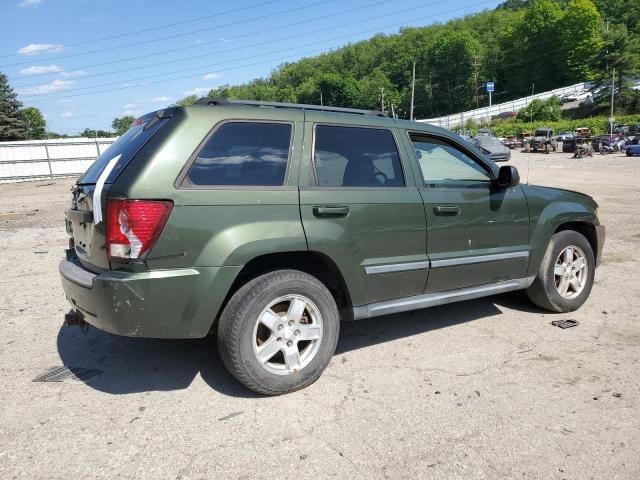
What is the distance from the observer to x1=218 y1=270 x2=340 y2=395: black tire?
3.02 metres

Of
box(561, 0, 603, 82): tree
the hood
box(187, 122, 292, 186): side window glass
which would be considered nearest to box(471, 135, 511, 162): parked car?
the hood

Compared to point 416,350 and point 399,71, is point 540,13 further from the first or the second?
point 416,350

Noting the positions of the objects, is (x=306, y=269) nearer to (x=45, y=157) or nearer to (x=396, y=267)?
(x=396, y=267)

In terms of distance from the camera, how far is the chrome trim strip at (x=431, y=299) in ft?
11.7

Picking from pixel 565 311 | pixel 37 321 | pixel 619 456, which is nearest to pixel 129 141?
pixel 37 321

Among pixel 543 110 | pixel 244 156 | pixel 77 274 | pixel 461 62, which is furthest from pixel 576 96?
pixel 77 274

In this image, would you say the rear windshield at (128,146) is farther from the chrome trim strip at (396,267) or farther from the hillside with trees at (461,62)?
the hillside with trees at (461,62)

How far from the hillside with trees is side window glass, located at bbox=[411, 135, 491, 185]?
291ft

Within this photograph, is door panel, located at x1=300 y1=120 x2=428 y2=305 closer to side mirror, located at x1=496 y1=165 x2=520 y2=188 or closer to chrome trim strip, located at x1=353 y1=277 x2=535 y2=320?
chrome trim strip, located at x1=353 y1=277 x2=535 y2=320

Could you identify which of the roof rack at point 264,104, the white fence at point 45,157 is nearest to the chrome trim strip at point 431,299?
the roof rack at point 264,104

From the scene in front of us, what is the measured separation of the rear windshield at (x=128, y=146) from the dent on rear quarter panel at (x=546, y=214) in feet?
10.2

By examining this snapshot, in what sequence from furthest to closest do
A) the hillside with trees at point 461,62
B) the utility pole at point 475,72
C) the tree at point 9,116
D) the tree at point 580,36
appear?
the utility pole at point 475,72 → the hillside with trees at point 461,62 → the tree at point 580,36 → the tree at point 9,116

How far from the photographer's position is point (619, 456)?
255cm

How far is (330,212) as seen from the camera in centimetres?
329
